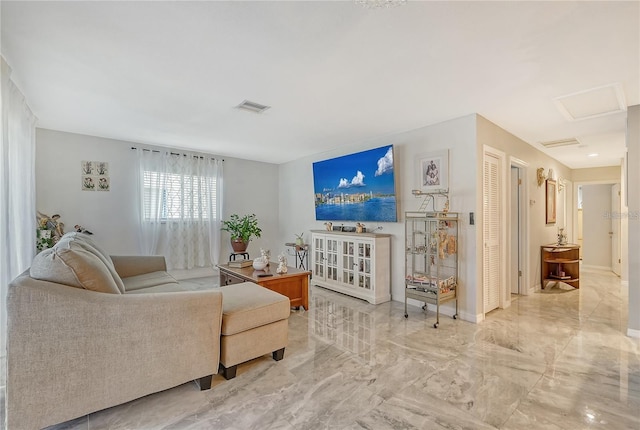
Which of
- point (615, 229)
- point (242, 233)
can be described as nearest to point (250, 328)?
point (242, 233)

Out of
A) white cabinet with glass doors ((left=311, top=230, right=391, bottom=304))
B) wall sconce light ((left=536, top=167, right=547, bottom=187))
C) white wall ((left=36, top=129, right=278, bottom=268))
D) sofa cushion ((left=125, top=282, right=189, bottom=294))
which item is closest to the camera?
sofa cushion ((left=125, top=282, right=189, bottom=294))

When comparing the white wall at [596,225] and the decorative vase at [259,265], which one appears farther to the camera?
the white wall at [596,225]

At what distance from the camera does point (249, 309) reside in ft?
6.91

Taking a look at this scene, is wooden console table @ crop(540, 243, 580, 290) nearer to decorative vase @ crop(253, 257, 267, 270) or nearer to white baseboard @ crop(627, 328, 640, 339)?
white baseboard @ crop(627, 328, 640, 339)

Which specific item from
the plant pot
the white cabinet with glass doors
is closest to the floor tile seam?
the white cabinet with glass doors

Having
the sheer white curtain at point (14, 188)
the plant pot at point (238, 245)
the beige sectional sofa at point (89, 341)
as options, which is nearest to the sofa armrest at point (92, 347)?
the beige sectional sofa at point (89, 341)

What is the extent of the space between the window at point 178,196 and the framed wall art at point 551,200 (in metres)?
5.82

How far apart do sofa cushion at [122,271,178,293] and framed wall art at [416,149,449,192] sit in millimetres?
3096

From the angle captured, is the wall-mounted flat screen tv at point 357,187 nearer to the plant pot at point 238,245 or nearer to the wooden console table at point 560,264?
the plant pot at point 238,245

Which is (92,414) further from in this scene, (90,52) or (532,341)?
(532,341)

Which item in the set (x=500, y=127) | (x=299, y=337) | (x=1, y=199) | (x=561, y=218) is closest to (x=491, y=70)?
(x=500, y=127)

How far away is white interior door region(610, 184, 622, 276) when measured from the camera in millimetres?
5822

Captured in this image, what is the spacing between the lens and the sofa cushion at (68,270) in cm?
160

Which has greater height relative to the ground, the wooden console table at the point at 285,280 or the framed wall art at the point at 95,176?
the framed wall art at the point at 95,176
